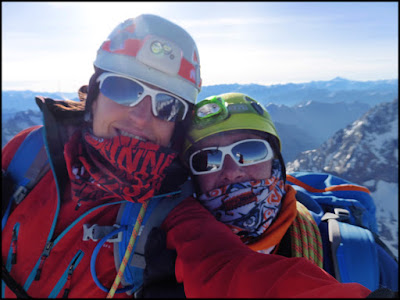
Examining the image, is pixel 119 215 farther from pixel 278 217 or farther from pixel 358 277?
pixel 358 277

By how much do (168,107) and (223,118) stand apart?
62 cm

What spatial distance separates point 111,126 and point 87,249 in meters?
1.04

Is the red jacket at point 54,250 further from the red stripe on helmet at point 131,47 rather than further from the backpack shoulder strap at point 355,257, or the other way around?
the backpack shoulder strap at point 355,257

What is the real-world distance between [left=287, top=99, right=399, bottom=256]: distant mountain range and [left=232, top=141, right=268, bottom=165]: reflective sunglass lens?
70.5 meters

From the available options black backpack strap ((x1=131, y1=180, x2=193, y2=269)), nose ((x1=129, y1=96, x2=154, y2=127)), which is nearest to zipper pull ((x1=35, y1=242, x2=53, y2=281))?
black backpack strap ((x1=131, y1=180, x2=193, y2=269))

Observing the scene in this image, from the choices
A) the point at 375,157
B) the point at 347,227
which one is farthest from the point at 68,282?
the point at 375,157

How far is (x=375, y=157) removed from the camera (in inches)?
3317

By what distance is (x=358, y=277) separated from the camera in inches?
80.1

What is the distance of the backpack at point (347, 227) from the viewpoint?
6.72 ft

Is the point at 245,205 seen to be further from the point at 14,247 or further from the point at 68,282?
the point at 14,247

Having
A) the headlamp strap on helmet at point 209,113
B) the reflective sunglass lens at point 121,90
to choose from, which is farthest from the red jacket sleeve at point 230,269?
the reflective sunglass lens at point 121,90

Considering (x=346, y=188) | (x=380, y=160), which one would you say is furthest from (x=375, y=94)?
(x=346, y=188)

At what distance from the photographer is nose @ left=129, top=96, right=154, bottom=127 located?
2.13 meters

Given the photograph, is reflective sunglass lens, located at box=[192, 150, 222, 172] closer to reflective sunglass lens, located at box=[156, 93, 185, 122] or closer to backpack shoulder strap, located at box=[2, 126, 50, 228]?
reflective sunglass lens, located at box=[156, 93, 185, 122]
